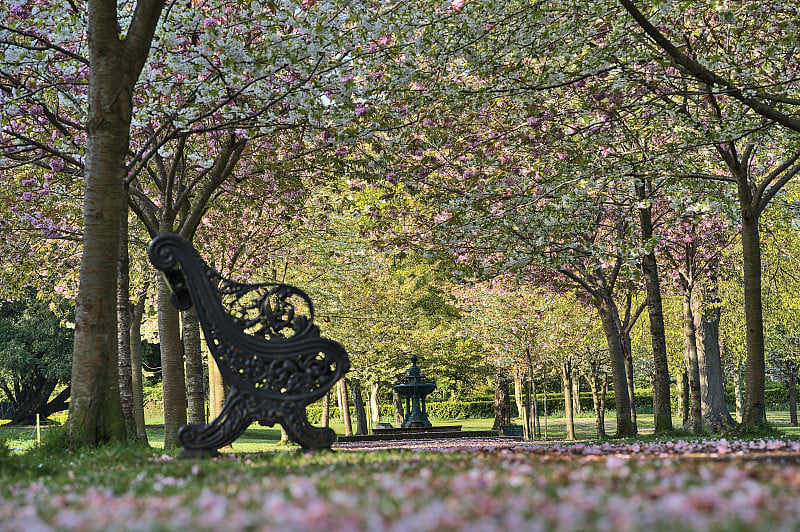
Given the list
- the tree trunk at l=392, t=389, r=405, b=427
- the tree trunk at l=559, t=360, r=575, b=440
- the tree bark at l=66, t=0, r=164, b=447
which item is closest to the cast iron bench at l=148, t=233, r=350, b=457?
the tree bark at l=66, t=0, r=164, b=447

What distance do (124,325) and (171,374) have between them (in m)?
1.39

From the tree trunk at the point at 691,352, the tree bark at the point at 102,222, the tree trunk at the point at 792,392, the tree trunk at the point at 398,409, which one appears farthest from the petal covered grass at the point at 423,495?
→ the tree trunk at the point at 792,392

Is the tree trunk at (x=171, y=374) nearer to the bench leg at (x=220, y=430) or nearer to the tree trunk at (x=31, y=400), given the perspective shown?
the bench leg at (x=220, y=430)

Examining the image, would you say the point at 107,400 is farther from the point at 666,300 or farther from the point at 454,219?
the point at 666,300

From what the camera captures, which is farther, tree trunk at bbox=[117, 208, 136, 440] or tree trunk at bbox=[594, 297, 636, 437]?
tree trunk at bbox=[594, 297, 636, 437]

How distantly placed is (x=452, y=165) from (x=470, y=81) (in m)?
2.65

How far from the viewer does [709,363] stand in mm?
20984

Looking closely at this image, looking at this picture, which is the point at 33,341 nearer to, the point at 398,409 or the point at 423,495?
the point at 398,409

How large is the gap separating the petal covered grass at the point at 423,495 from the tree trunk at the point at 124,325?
19.6 ft

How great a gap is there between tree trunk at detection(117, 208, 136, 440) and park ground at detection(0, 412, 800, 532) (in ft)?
19.0

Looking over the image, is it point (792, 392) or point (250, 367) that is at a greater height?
point (250, 367)

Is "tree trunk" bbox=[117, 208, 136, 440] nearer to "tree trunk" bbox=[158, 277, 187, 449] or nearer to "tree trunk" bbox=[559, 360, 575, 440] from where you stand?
"tree trunk" bbox=[158, 277, 187, 449]

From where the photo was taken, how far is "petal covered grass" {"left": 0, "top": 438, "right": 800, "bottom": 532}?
266cm

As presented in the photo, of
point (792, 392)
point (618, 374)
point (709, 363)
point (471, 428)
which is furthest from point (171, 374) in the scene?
point (792, 392)
